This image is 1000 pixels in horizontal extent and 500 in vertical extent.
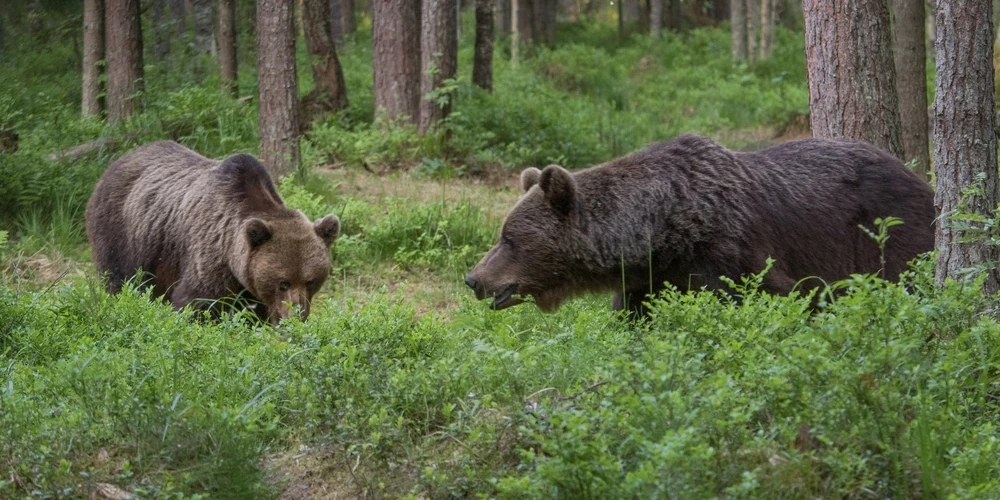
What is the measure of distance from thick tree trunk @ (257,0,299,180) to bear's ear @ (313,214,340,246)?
3.44 m

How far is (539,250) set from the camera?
23.8 ft

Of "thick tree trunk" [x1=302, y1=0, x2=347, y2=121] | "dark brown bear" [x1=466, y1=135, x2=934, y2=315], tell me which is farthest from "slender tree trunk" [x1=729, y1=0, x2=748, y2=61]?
"dark brown bear" [x1=466, y1=135, x2=934, y2=315]

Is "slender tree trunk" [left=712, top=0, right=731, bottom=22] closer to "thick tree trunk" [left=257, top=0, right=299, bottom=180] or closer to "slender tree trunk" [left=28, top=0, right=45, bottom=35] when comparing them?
"slender tree trunk" [left=28, top=0, right=45, bottom=35]

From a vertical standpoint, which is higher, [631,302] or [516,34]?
[516,34]

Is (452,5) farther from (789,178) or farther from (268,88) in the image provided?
(789,178)

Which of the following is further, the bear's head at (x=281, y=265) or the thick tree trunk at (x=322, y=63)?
the thick tree trunk at (x=322, y=63)

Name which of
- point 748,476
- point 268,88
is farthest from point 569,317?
point 268,88

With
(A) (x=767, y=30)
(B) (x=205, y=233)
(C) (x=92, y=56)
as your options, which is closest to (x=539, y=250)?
(B) (x=205, y=233)

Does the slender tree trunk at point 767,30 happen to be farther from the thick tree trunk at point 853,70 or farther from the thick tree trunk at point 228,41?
the thick tree trunk at point 853,70

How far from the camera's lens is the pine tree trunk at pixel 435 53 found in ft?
47.6

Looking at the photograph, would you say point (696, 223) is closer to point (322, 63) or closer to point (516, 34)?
point (322, 63)

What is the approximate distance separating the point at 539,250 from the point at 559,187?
44cm

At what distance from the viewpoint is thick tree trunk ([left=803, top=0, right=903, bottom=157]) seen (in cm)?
845

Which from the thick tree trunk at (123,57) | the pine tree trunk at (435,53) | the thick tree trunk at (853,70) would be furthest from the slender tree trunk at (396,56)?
the thick tree trunk at (853,70)
